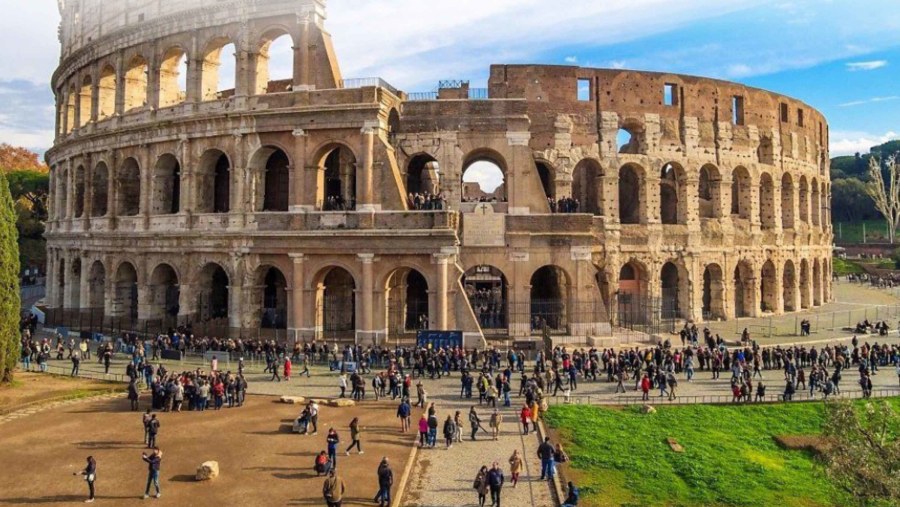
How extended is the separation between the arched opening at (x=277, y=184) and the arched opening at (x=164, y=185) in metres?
4.37

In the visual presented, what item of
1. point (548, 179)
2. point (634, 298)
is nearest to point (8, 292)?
point (548, 179)

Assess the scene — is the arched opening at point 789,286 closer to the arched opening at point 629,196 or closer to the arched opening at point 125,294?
the arched opening at point 629,196

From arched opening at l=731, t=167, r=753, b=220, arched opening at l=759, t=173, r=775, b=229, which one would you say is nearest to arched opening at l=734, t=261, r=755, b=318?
arched opening at l=731, t=167, r=753, b=220

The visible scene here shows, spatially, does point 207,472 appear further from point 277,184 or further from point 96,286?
point 96,286

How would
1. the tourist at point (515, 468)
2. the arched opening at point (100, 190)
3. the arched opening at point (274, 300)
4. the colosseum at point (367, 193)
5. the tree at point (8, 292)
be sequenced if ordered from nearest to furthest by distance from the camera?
the tourist at point (515, 468) < the tree at point (8, 292) < the colosseum at point (367, 193) < the arched opening at point (274, 300) < the arched opening at point (100, 190)

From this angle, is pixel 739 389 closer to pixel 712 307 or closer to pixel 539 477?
pixel 539 477

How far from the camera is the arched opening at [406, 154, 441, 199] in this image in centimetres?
3056

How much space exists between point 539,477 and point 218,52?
26.6 metres

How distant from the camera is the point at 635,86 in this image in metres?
33.8

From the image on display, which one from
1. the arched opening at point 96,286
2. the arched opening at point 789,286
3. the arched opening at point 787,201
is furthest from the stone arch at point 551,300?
the arched opening at point 96,286

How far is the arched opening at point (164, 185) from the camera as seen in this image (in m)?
31.4

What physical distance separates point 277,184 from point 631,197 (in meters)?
20.7

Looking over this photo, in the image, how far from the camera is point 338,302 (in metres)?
30.4

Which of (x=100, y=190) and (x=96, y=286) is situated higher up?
(x=100, y=190)
